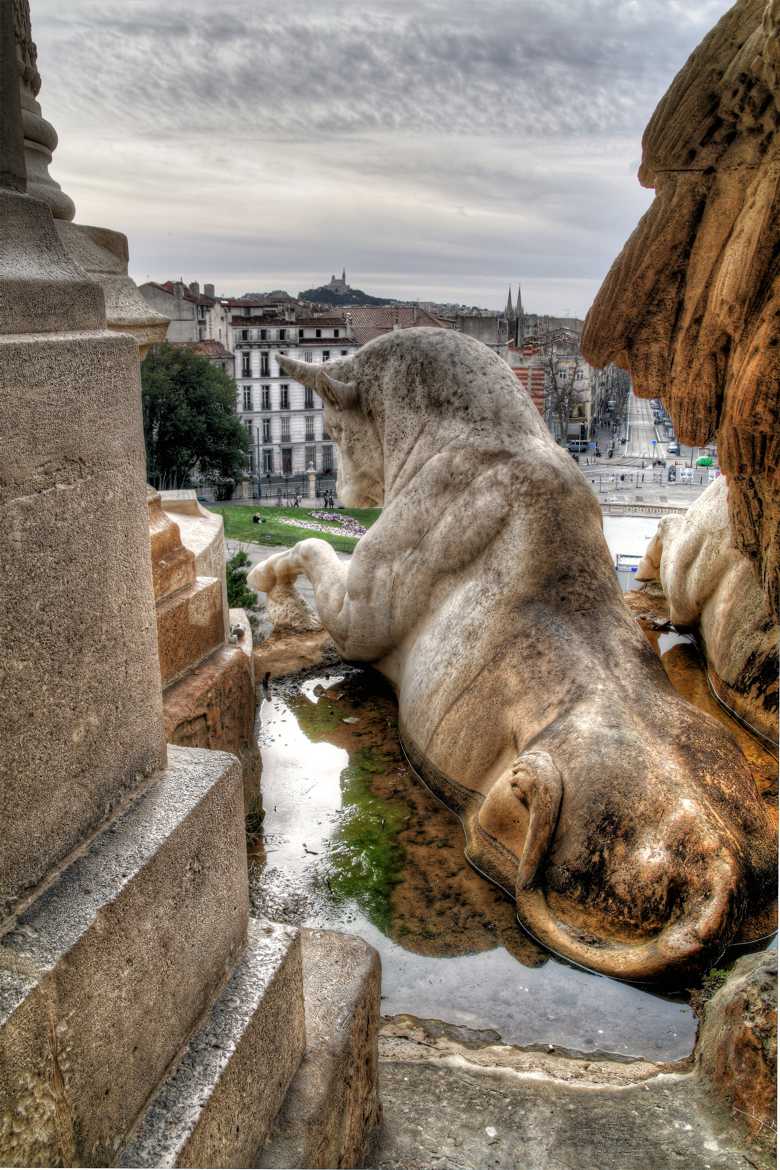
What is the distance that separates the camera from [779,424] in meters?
2.49

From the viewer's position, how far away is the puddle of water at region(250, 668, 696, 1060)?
3408 millimetres

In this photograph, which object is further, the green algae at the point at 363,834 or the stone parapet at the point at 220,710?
the stone parapet at the point at 220,710

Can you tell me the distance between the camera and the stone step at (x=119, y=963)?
169 cm

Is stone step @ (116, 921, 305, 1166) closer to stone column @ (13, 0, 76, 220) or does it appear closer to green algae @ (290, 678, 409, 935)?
green algae @ (290, 678, 409, 935)

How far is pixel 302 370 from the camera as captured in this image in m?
6.22

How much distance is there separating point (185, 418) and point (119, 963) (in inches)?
1341

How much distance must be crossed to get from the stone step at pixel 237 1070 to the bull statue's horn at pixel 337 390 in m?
3.78

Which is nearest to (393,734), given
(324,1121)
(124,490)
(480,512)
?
(480,512)

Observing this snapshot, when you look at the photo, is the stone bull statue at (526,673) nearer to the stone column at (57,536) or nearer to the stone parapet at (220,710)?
the stone parapet at (220,710)

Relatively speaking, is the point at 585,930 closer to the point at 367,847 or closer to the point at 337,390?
the point at 367,847

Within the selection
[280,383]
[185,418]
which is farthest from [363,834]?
[280,383]

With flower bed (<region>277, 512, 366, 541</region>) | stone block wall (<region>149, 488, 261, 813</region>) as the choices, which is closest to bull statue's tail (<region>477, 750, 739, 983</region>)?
stone block wall (<region>149, 488, 261, 813</region>)

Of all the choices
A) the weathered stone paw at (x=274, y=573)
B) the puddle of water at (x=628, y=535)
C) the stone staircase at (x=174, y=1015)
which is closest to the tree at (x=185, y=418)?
the puddle of water at (x=628, y=535)

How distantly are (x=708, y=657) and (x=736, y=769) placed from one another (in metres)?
2.08
